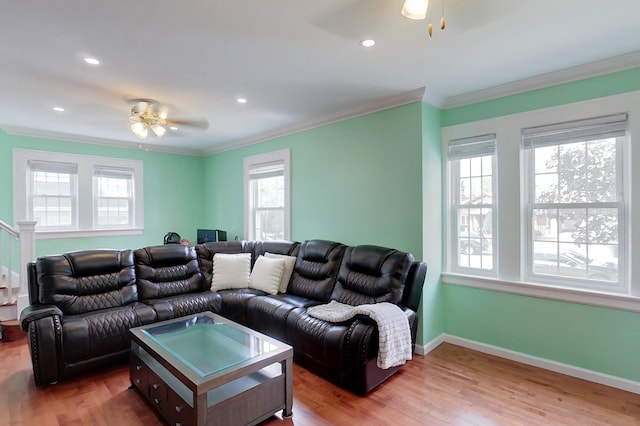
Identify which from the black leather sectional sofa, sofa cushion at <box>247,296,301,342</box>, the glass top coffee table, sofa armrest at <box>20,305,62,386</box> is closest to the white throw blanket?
the black leather sectional sofa

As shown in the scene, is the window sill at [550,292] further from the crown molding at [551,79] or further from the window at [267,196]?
the window at [267,196]

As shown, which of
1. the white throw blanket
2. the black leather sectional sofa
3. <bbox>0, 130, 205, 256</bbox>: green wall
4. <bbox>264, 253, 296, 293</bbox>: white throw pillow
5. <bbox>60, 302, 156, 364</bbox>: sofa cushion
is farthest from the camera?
<bbox>0, 130, 205, 256</bbox>: green wall

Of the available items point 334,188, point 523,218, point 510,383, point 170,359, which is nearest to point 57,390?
point 170,359

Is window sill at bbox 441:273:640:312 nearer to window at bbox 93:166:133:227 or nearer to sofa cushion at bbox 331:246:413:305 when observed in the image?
sofa cushion at bbox 331:246:413:305

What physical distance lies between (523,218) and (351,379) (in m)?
2.18

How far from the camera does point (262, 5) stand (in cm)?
186

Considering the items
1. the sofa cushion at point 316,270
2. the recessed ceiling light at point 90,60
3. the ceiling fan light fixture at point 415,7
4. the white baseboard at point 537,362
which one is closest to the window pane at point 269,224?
the sofa cushion at point 316,270

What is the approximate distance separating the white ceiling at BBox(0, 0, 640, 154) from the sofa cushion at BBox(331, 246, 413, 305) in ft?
5.25

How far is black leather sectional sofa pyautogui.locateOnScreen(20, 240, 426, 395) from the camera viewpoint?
2.56 meters

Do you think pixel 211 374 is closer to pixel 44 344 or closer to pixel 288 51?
pixel 44 344

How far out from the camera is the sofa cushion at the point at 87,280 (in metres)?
3.04

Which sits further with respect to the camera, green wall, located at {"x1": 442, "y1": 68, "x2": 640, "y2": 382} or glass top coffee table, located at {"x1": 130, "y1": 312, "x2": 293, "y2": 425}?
green wall, located at {"x1": 442, "y1": 68, "x2": 640, "y2": 382}

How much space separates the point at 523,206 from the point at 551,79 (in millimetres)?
1140

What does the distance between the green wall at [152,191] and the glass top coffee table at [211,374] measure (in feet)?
10.9
